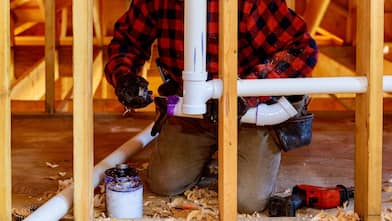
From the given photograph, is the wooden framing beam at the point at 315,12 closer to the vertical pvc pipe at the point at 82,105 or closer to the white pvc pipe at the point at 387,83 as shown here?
the white pvc pipe at the point at 387,83

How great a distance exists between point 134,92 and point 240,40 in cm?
37

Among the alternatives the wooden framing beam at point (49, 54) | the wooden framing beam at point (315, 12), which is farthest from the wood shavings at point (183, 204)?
the wooden framing beam at point (315, 12)

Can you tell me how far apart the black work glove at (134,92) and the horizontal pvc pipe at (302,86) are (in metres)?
0.30

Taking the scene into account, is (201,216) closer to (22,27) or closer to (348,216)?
(348,216)

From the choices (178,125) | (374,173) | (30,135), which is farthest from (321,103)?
(374,173)

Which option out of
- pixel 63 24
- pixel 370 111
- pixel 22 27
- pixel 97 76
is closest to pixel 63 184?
pixel 370 111

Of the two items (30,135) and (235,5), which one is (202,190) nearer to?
(235,5)

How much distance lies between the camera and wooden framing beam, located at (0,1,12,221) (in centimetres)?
157

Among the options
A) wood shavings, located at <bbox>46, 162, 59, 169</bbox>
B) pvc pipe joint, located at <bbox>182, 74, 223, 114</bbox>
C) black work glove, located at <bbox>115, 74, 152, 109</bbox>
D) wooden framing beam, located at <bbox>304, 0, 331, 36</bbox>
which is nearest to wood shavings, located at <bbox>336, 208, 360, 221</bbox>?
pvc pipe joint, located at <bbox>182, 74, 223, 114</bbox>

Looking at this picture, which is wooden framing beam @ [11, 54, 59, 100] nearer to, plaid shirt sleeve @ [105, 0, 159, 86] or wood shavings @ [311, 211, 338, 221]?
plaid shirt sleeve @ [105, 0, 159, 86]

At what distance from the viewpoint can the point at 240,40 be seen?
6.57 feet

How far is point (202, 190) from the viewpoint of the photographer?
2109 mm

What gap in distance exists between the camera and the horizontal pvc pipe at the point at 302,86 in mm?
1645

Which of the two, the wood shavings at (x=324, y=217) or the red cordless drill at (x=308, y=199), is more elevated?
the red cordless drill at (x=308, y=199)
